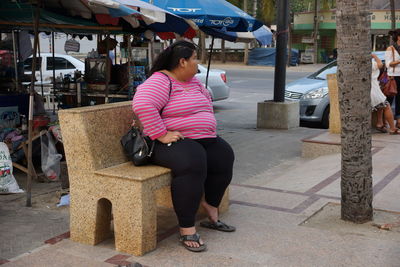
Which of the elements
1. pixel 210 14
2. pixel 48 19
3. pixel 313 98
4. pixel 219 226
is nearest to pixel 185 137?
pixel 219 226

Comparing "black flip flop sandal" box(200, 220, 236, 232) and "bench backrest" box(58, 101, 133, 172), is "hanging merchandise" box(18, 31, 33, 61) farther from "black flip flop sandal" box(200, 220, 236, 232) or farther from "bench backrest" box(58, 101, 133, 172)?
"black flip flop sandal" box(200, 220, 236, 232)

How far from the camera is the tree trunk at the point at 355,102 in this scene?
4.54 metres

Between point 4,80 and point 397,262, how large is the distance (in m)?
7.46

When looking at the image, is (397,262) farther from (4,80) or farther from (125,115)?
(4,80)

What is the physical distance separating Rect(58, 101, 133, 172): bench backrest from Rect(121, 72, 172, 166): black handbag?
0.40ft

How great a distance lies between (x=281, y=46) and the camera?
10.7 m

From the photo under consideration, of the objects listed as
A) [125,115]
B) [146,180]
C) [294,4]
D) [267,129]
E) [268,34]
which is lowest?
[267,129]

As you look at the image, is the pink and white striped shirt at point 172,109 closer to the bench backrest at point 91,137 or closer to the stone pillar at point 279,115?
the bench backrest at point 91,137

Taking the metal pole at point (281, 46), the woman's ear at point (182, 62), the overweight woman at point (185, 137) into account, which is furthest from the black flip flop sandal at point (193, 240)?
the metal pole at point (281, 46)

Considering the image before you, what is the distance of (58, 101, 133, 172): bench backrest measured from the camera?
4.28m

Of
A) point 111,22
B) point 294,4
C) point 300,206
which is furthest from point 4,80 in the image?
point 294,4

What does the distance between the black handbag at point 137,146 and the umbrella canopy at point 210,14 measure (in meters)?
5.10

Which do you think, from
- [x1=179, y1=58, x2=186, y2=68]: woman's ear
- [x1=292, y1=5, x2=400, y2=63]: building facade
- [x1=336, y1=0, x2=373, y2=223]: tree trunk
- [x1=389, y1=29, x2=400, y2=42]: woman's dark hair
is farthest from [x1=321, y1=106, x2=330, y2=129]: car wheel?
[x1=292, y1=5, x2=400, y2=63]: building facade

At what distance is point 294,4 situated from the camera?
191 ft
